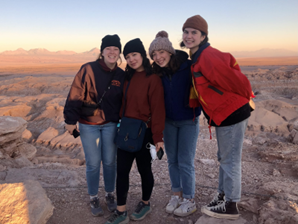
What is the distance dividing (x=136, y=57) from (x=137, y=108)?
58 cm

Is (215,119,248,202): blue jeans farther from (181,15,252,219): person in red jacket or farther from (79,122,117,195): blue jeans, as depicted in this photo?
(79,122,117,195): blue jeans

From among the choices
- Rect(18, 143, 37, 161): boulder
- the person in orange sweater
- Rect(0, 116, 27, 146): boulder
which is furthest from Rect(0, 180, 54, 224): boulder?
Rect(18, 143, 37, 161): boulder

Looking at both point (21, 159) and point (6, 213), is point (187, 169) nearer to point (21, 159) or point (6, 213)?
point (6, 213)

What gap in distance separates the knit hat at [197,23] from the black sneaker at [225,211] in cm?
199

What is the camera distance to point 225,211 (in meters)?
2.64

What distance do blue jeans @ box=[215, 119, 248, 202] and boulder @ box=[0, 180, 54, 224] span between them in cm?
199

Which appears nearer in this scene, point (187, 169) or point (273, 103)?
point (187, 169)

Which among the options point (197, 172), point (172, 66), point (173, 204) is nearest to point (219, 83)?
point (172, 66)

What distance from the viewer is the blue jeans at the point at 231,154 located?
240 centimetres

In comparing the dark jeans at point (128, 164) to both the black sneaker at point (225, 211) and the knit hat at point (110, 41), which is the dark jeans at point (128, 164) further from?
the knit hat at point (110, 41)

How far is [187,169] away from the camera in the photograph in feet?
9.42

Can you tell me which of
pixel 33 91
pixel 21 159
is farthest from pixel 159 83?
pixel 33 91

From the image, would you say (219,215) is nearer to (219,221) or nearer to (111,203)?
(219,221)

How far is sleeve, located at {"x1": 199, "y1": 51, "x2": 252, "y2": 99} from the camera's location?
2.15 m
